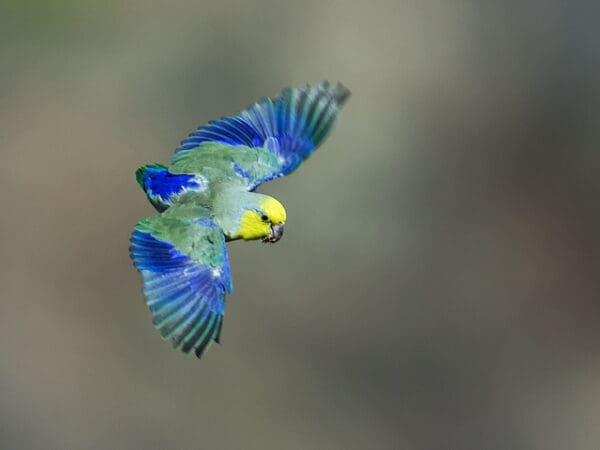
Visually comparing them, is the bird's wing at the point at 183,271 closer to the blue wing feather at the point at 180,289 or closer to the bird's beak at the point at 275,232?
the blue wing feather at the point at 180,289

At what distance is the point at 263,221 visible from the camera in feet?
14.0

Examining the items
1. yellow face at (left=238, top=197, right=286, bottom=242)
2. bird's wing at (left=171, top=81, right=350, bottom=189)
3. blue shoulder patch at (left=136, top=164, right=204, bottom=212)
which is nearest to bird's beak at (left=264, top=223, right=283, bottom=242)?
yellow face at (left=238, top=197, right=286, bottom=242)

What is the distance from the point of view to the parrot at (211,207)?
3982 millimetres

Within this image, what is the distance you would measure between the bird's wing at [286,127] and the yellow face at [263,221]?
654 millimetres

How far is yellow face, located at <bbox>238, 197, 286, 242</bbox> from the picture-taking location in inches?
167

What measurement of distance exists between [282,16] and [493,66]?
2208mm

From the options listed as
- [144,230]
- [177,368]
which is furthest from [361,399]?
[144,230]

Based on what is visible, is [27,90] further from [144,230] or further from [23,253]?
[144,230]

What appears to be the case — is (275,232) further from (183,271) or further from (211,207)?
(183,271)

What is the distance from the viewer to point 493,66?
1005 cm

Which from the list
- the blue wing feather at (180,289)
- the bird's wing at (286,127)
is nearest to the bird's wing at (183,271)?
the blue wing feather at (180,289)

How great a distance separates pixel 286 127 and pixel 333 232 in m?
3.72

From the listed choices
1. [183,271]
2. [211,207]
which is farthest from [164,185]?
[183,271]

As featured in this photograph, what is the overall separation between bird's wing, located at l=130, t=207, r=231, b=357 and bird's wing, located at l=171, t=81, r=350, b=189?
856mm
